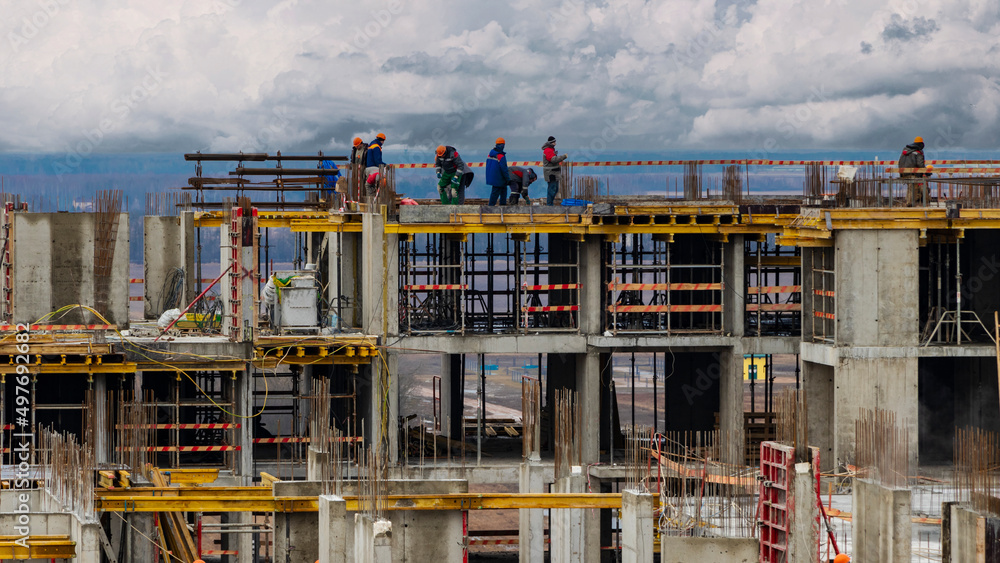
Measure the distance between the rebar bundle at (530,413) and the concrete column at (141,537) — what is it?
25.8ft

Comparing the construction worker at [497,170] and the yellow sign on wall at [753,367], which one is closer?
the construction worker at [497,170]

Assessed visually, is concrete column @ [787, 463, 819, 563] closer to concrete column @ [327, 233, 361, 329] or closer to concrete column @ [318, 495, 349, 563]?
concrete column @ [318, 495, 349, 563]

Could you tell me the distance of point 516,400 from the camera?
97.1 m

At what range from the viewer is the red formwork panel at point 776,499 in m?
22.5

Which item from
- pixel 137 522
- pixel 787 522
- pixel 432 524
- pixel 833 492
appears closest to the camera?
pixel 787 522

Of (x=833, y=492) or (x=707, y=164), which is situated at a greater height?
(x=707, y=164)

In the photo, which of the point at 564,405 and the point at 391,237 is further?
the point at 391,237

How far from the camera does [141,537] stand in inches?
1068

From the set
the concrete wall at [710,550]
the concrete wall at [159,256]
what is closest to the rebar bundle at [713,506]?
the concrete wall at [710,550]

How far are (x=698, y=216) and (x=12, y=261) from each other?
16720 mm

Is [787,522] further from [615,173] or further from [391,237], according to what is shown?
[615,173]

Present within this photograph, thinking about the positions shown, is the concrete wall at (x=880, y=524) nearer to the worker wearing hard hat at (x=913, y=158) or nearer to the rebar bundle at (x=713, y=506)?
the rebar bundle at (x=713, y=506)

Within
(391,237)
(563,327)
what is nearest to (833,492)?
(563,327)

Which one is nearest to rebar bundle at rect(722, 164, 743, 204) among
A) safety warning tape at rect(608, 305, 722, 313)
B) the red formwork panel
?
safety warning tape at rect(608, 305, 722, 313)
